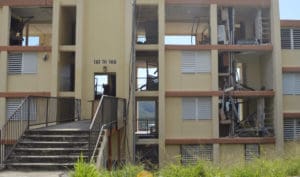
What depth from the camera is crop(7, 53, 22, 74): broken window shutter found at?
22281mm

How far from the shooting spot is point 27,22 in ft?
83.0

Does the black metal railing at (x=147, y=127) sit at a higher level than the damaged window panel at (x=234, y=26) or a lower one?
lower

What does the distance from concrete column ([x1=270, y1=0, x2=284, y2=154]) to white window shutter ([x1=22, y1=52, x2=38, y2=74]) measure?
43.1 feet

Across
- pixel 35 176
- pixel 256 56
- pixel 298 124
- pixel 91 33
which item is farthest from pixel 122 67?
pixel 35 176

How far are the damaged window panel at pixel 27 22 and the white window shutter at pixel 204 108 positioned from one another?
1004 centimetres

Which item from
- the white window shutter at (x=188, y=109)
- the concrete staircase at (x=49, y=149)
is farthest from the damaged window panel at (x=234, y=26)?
the concrete staircase at (x=49, y=149)

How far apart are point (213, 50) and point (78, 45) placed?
7.35 metres

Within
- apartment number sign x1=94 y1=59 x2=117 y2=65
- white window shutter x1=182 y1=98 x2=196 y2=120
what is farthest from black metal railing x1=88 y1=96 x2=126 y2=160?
white window shutter x1=182 y1=98 x2=196 y2=120

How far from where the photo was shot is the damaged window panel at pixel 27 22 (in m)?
23.7

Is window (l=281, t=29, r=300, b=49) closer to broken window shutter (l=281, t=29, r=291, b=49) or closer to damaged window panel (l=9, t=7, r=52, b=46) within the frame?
broken window shutter (l=281, t=29, r=291, b=49)

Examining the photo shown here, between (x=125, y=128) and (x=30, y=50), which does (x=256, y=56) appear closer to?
(x=125, y=128)

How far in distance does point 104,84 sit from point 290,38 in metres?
10.9

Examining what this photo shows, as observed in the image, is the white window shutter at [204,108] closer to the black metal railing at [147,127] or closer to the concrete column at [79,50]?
the black metal railing at [147,127]

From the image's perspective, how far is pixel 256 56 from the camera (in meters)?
24.8
